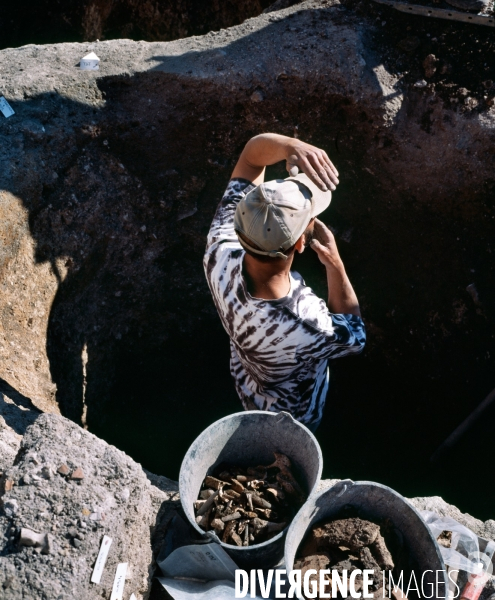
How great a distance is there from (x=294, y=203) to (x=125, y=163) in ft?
5.80

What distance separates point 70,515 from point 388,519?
1136 millimetres

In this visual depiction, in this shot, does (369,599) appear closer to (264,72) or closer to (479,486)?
(479,486)

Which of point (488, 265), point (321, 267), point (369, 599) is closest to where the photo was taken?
point (369, 599)

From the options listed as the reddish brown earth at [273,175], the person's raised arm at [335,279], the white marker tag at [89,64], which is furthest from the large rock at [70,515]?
the white marker tag at [89,64]

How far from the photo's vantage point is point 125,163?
3.57m

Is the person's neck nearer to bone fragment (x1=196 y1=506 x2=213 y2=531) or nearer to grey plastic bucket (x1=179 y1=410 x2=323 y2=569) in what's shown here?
grey plastic bucket (x1=179 y1=410 x2=323 y2=569)

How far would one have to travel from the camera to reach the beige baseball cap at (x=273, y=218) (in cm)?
210

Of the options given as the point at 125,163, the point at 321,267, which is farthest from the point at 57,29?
the point at 321,267

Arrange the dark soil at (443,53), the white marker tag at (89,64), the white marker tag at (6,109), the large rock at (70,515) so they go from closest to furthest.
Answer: the large rock at (70,515), the white marker tag at (6,109), the dark soil at (443,53), the white marker tag at (89,64)

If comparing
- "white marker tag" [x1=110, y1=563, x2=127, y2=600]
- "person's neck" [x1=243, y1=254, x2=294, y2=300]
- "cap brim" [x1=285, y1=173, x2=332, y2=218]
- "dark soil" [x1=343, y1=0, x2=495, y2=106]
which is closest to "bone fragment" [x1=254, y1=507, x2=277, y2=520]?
"white marker tag" [x1=110, y1=563, x2=127, y2=600]

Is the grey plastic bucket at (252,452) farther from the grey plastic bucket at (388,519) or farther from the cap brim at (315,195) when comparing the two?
the cap brim at (315,195)

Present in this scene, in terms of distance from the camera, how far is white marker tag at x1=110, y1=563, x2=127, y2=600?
1.92 metres

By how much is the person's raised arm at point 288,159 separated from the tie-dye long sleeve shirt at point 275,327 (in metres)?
0.10

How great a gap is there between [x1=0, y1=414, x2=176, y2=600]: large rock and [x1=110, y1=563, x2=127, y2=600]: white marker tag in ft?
0.06
